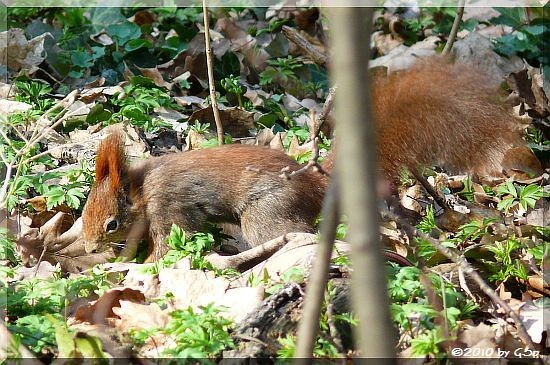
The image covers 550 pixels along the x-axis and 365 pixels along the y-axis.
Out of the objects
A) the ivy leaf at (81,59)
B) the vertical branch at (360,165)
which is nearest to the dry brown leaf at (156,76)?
the ivy leaf at (81,59)

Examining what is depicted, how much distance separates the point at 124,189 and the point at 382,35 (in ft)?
12.3

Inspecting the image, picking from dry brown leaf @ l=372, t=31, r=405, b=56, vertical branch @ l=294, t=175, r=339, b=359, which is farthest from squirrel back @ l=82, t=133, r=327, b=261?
dry brown leaf @ l=372, t=31, r=405, b=56

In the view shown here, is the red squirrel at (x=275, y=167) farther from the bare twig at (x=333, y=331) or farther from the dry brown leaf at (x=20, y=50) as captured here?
the dry brown leaf at (x=20, y=50)

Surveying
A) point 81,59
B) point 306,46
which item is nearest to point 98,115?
point 81,59

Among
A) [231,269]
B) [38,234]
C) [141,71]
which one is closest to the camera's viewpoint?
[231,269]

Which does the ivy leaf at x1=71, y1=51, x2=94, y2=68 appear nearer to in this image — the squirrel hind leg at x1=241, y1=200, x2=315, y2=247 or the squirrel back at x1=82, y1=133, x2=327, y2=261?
the squirrel back at x1=82, y1=133, x2=327, y2=261

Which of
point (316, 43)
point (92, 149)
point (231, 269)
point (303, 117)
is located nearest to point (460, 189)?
point (303, 117)

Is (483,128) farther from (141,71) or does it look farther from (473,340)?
(141,71)

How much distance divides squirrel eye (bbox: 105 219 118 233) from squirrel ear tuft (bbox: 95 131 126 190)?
0.19 metres

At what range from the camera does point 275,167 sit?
4.38m

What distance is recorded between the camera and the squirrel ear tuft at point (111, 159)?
419 centimetres

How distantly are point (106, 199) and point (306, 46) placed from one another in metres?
3.06

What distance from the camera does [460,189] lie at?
4910mm

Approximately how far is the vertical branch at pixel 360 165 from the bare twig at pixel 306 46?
5.22 meters
